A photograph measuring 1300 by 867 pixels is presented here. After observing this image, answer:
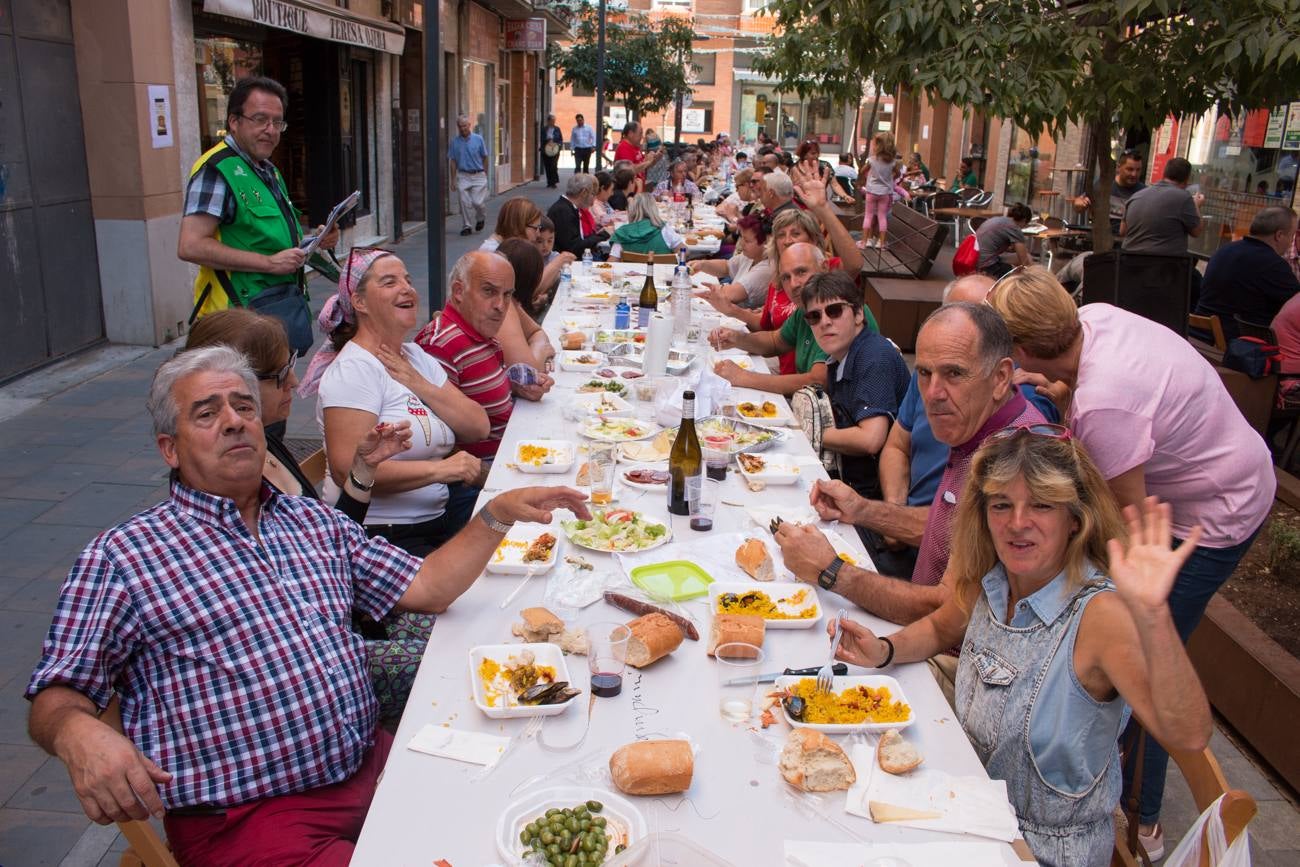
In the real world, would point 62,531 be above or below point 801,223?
below

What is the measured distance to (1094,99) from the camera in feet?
16.9

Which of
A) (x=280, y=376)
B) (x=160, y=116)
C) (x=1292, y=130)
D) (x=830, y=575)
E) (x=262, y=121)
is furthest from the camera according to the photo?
(x=1292, y=130)

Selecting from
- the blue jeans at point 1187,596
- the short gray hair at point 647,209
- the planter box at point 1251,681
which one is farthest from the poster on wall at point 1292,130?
the blue jeans at point 1187,596

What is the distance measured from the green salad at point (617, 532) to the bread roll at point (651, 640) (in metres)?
0.59

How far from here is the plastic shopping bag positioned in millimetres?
1954

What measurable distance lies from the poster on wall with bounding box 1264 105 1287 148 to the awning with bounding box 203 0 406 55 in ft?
32.8

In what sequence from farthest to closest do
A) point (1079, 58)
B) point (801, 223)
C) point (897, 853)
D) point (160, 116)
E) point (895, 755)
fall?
point (160, 116)
point (801, 223)
point (1079, 58)
point (895, 755)
point (897, 853)

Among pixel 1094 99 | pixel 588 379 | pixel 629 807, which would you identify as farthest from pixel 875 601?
pixel 1094 99

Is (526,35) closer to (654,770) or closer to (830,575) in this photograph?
(830,575)

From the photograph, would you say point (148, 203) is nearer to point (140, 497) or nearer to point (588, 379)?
point (140, 497)

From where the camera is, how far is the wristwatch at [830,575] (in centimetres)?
292

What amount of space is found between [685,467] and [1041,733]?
162 cm

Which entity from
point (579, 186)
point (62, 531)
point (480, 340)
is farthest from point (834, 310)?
point (579, 186)

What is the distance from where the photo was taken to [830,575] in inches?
115
